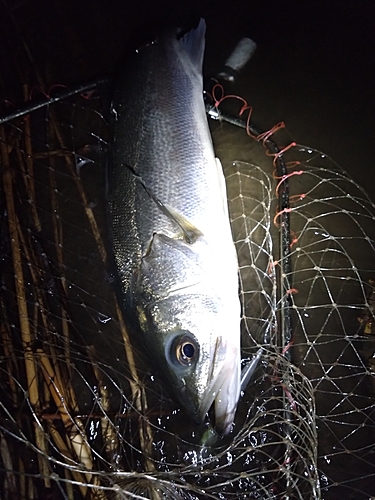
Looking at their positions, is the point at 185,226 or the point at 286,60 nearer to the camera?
the point at 185,226

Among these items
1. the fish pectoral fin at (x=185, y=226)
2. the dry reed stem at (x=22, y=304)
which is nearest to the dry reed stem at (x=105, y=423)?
the dry reed stem at (x=22, y=304)

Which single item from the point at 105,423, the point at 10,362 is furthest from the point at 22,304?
the point at 105,423

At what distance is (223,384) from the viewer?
6.16 ft

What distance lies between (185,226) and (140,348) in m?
0.85

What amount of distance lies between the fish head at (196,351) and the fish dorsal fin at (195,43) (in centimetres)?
117

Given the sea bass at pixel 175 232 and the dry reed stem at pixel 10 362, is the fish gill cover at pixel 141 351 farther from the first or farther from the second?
the sea bass at pixel 175 232

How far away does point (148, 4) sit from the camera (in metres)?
2.80

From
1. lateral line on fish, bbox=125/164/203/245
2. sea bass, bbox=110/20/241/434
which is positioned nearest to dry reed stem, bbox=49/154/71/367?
sea bass, bbox=110/20/241/434

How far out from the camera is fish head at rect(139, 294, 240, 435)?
6.03 feet

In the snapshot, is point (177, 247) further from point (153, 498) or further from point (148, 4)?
point (148, 4)

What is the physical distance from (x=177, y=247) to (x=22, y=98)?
163 cm

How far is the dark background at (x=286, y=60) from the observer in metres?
2.66

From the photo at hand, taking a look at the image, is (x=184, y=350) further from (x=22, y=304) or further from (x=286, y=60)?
(x=286, y=60)

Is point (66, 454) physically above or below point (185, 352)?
below
